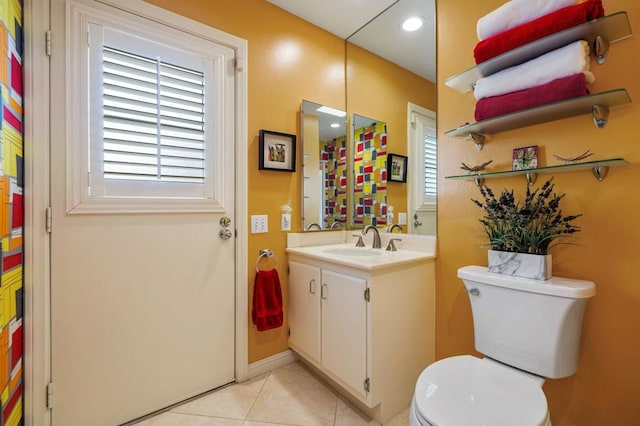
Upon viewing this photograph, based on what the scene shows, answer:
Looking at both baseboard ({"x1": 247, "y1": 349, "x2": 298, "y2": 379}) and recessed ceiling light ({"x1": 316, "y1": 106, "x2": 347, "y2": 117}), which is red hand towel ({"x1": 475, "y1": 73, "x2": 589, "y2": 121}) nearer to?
recessed ceiling light ({"x1": 316, "y1": 106, "x2": 347, "y2": 117})

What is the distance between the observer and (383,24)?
2.09m

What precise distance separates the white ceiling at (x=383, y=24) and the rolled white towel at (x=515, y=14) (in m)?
0.44

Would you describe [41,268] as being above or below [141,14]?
below

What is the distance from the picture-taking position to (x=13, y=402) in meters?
1.15

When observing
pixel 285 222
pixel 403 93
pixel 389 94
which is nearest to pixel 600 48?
pixel 403 93

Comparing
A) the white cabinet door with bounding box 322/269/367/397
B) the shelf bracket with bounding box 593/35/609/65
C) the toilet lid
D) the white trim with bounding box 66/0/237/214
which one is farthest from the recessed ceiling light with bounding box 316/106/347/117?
the toilet lid

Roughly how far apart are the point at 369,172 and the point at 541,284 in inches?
53.5

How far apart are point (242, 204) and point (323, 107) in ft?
3.23

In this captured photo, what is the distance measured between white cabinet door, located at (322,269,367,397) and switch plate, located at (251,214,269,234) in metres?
0.52

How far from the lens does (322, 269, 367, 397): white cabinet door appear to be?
1448 millimetres

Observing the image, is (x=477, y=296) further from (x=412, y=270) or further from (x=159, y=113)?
(x=159, y=113)

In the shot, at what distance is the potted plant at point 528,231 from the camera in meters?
1.20

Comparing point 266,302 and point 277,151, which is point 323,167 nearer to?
point 277,151

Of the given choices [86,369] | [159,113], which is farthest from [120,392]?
[159,113]
